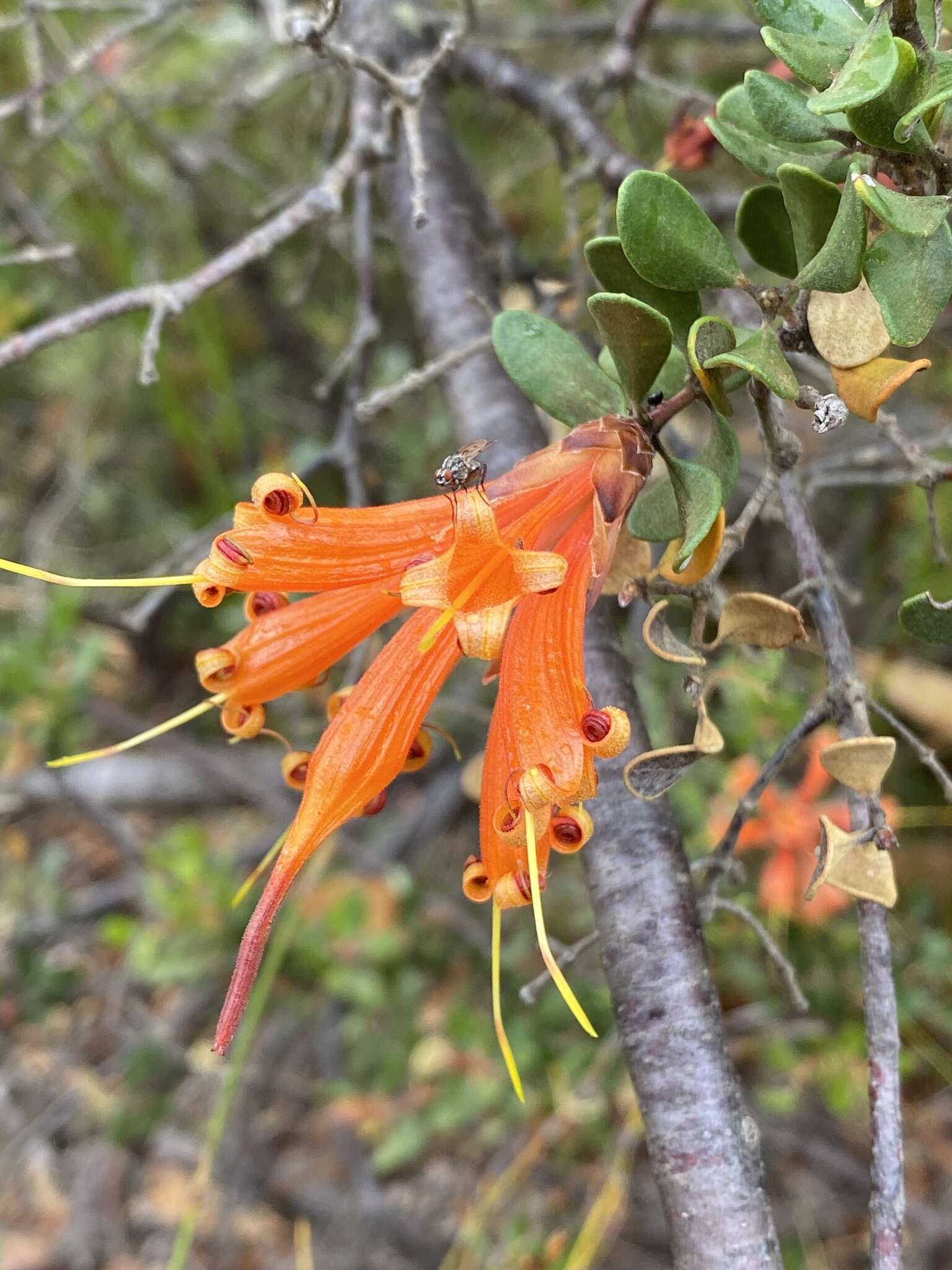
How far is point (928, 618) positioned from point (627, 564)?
24 centimetres

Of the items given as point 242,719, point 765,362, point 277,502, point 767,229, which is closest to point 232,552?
point 277,502

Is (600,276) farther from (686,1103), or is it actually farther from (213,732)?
(213,732)

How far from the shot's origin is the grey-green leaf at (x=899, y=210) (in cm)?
56

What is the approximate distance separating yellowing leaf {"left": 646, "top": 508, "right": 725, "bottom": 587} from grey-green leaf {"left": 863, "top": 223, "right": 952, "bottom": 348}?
0.54 ft

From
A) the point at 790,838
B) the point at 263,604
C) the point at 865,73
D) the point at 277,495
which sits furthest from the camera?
the point at 790,838

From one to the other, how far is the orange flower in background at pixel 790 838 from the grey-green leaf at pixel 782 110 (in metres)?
0.91

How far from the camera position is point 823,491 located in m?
2.11

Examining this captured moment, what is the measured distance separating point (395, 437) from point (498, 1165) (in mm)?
1566

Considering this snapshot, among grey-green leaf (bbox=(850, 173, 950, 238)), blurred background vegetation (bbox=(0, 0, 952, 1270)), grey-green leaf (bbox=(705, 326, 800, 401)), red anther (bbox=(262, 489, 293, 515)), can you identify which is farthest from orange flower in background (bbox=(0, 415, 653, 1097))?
blurred background vegetation (bbox=(0, 0, 952, 1270))

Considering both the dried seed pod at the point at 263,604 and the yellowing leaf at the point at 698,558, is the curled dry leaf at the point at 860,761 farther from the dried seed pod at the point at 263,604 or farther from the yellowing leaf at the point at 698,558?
the dried seed pod at the point at 263,604

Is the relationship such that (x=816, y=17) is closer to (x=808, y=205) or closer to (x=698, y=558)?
Answer: (x=808, y=205)

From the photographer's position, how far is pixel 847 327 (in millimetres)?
673

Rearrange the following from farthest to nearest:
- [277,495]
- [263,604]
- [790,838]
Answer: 1. [790,838]
2. [263,604]
3. [277,495]

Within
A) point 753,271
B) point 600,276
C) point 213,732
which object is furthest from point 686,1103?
point 213,732
